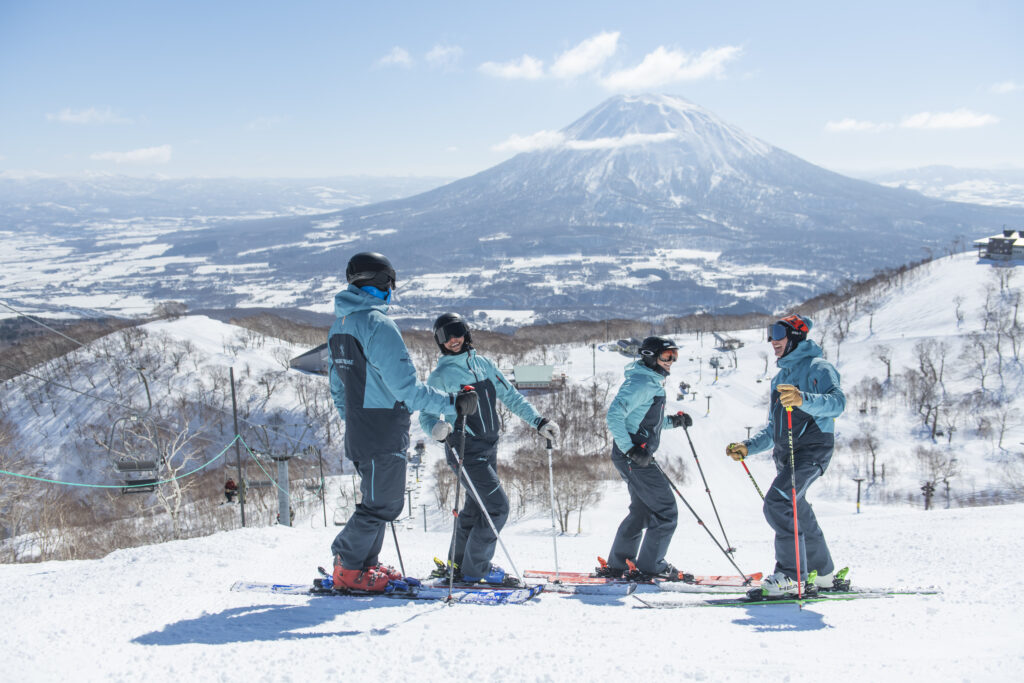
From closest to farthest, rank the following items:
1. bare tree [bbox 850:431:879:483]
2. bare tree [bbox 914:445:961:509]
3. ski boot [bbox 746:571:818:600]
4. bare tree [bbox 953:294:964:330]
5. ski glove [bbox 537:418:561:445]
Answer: ski boot [bbox 746:571:818:600] → ski glove [bbox 537:418:561:445] → bare tree [bbox 914:445:961:509] → bare tree [bbox 850:431:879:483] → bare tree [bbox 953:294:964:330]

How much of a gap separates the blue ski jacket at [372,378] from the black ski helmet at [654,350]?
1.87 meters

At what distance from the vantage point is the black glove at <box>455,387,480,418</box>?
A: 472cm

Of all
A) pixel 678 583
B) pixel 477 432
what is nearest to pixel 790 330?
pixel 678 583

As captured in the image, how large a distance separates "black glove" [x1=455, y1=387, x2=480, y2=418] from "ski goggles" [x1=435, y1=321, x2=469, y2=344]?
65 centimetres

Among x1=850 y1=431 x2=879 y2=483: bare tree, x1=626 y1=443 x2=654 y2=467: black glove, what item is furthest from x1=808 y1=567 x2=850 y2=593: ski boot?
x1=850 y1=431 x2=879 y2=483: bare tree

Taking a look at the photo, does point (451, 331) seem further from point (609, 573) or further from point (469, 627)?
point (609, 573)

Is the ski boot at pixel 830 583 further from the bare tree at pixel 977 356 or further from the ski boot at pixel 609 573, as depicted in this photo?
the bare tree at pixel 977 356

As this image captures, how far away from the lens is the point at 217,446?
5672 centimetres

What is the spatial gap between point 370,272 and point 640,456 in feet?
9.03

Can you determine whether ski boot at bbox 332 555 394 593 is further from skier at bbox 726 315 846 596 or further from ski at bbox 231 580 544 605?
skier at bbox 726 315 846 596

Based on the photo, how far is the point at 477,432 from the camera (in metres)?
5.32

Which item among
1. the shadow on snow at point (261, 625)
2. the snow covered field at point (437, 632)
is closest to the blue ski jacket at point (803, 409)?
the snow covered field at point (437, 632)

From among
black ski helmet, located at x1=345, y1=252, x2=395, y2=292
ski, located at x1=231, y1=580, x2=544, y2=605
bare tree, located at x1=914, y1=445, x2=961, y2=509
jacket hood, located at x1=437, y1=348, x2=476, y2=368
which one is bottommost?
bare tree, located at x1=914, y1=445, x2=961, y2=509

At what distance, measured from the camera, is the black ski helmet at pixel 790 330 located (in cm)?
548
